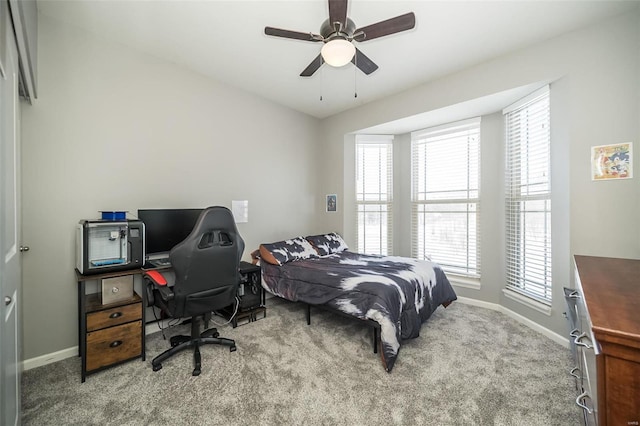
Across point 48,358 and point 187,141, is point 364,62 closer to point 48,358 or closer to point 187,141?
point 187,141

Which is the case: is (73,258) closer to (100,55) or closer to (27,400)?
(27,400)

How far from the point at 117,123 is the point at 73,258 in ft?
4.18

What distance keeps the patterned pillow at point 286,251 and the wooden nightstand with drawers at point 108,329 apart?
139 cm

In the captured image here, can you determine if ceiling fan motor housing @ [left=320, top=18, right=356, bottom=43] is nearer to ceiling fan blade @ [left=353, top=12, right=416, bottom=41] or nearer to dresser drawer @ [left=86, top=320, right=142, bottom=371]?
ceiling fan blade @ [left=353, top=12, right=416, bottom=41]

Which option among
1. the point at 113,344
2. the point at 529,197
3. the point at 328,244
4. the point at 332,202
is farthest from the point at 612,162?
the point at 113,344

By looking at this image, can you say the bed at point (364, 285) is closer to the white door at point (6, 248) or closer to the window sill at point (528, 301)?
the window sill at point (528, 301)

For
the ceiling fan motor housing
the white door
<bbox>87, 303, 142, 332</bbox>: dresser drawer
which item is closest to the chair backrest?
<bbox>87, 303, 142, 332</bbox>: dresser drawer

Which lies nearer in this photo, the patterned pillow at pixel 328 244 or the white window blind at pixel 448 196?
A: the white window blind at pixel 448 196

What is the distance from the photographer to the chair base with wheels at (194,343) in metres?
2.04

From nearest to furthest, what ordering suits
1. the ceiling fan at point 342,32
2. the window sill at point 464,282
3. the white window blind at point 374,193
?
the ceiling fan at point 342,32 → the window sill at point 464,282 → the white window blind at point 374,193

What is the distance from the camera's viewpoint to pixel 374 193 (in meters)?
4.38

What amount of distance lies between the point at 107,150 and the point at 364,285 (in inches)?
105

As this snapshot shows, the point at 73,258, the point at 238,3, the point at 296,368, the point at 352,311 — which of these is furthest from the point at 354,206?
the point at 73,258

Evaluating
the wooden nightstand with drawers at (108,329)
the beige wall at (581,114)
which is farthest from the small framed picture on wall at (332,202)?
the wooden nightstand with drawers at (108,329)
